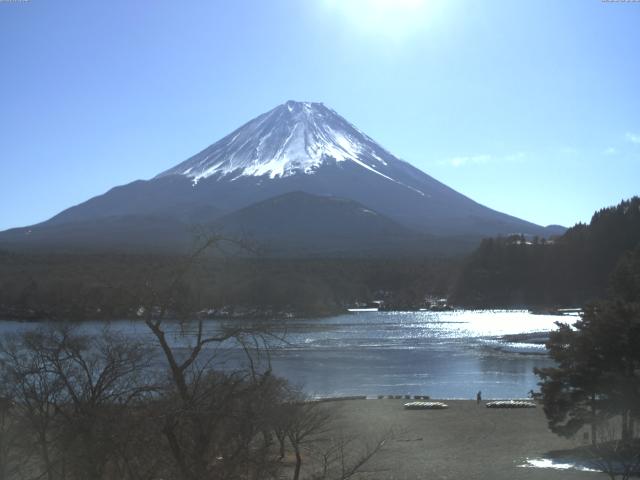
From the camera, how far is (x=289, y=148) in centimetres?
13162

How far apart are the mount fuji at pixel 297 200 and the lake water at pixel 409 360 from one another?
30.1 m

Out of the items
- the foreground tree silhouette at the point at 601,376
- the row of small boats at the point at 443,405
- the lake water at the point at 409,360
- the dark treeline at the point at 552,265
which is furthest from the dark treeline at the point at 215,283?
the dark treeline at the point at 552,265

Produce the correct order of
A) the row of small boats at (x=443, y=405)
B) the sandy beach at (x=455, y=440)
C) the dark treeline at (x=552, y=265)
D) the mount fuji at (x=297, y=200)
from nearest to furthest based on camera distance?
the sandy beach at (x=455, y=440) → the row of small boats at (x=443, y=405) → the dark treeline at (x=552, y=265) → the mount fuji at (x=297, y=200)

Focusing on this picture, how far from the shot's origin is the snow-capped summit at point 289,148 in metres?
128

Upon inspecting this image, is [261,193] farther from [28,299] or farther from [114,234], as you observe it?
[28,299]

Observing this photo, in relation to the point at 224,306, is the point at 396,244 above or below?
above

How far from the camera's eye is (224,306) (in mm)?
6074

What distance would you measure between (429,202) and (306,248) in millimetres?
40520

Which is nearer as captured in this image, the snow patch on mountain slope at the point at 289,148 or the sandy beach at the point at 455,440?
the sandy beach at the point at 455,440

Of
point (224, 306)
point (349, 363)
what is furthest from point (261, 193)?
point (224, 306)

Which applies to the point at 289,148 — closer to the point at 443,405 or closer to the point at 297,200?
the point at 297,200

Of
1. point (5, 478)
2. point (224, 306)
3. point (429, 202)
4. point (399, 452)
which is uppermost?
point (429, 202)

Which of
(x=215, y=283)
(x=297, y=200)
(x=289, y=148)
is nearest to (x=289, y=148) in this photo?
(x=289, y=148)

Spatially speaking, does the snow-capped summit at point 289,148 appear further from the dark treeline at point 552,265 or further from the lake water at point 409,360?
the lake water at point 409,360
